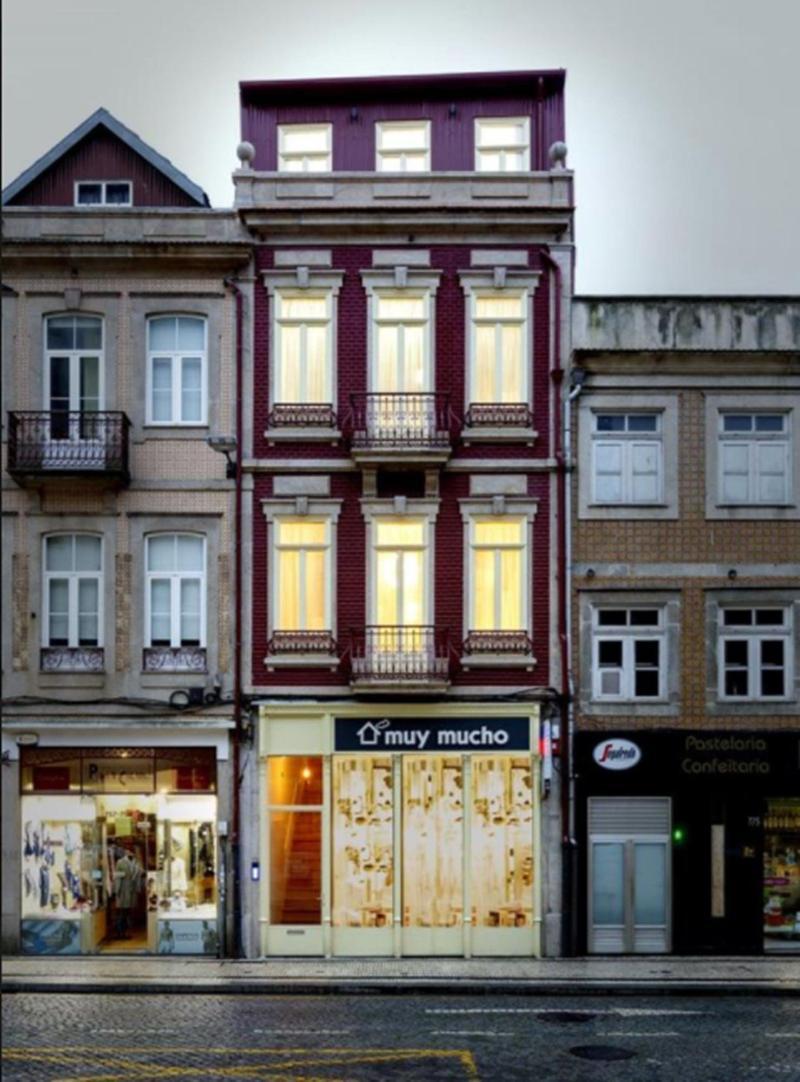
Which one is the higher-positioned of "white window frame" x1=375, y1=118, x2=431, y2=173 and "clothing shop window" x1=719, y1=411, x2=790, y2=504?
"white window frame" x1=375, y1=118, x2=431, y2=173

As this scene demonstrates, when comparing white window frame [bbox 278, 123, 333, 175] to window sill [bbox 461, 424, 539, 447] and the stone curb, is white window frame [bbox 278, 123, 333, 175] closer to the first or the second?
window sill [bbox 461, 424, 539, 447]

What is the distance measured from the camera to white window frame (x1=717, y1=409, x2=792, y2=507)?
22.4 meters

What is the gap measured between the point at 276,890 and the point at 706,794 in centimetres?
763

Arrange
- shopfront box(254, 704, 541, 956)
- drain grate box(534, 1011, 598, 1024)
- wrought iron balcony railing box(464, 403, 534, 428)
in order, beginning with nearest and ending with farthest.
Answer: drain grate box(534, 1011, 598, 1024)
shopfront box(254, 704, 541, 956)
wrought iron balcony railing box(464, 403, 534, 428)

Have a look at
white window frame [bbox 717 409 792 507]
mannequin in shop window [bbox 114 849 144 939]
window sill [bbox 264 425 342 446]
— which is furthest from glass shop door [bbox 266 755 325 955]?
white window frame [bbox 717 409 792 507]

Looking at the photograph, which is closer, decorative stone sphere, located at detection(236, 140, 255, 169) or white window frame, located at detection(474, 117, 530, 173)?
decorative stone sphere, located at detection(236, 140, 255, 169)

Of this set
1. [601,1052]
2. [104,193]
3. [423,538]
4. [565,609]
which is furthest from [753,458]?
[104,193]

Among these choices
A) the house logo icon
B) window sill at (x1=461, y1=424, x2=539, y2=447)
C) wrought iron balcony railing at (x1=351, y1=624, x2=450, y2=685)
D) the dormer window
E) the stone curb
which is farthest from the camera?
the dormer window

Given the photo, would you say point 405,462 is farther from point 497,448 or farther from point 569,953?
point 569,953

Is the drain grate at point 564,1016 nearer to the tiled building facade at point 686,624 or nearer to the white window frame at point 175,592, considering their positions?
the tiled building facade at point 686,624

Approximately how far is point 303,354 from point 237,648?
5371mm

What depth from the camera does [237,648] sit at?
22.1 metres

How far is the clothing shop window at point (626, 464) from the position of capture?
22500 mm

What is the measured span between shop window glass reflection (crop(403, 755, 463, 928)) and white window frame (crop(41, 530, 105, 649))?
20.7 ft
